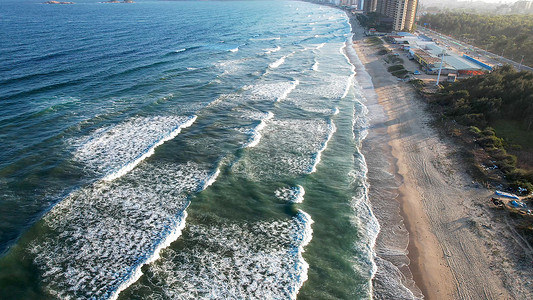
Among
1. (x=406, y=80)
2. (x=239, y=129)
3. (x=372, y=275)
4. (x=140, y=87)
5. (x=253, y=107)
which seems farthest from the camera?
(x=406, y=80)

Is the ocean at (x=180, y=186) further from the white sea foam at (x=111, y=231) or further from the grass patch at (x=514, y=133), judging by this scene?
the grass patch at (x=514, y=133)

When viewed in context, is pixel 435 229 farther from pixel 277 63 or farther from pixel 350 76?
pixel 277 63

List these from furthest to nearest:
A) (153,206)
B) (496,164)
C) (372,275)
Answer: (496,164), (153,206), (372,275)

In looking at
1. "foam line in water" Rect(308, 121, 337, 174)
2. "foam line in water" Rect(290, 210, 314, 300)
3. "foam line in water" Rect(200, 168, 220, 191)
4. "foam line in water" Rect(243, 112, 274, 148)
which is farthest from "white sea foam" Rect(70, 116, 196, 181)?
"foam line in water" Rect(290, 210, 314, 300)

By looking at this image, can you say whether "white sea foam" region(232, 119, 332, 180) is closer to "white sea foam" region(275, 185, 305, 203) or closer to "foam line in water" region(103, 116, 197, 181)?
"white sea foam" region(275, 185, 305, 203)

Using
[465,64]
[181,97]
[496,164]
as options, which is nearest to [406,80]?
[465,64]

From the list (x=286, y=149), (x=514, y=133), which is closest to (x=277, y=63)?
(x=286, y=149)

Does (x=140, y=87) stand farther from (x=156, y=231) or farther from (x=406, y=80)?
(x=406, y=80)
